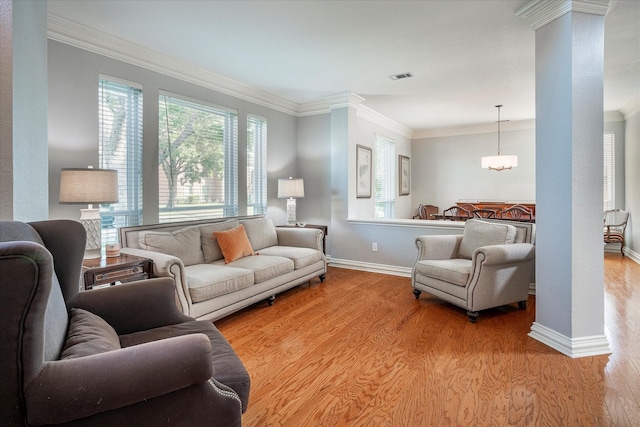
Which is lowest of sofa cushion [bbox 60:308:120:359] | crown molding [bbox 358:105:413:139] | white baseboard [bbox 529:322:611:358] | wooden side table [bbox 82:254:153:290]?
white baseboard [bbox 529:322:611:358]

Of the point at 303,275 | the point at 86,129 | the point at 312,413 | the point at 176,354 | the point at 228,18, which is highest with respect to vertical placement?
the point at 228,18

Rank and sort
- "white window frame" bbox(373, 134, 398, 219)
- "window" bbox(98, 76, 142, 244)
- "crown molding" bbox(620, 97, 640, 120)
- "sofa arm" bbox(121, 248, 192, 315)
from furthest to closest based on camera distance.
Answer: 1. "white window frame" bbox(373, 134, 398, 219)
2. "crown molding" bbox(620, 97, 640, 120)
3. "window" bbox(98, 76, 142, 244)
4. "sofa arm" bbox(121, 248, 192, 315)

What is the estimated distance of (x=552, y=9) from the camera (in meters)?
2.40

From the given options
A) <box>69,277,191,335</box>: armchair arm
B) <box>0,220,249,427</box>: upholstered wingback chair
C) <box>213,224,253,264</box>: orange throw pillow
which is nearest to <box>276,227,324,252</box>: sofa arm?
<box>213,224,253,264</box>: orange throw pillow

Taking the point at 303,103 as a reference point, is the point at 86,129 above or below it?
below

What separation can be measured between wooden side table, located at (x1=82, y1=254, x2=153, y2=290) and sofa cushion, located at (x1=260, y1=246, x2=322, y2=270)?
56.1 inches

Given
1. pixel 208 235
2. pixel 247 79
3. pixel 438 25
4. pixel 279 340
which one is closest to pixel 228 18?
pixel 247 79

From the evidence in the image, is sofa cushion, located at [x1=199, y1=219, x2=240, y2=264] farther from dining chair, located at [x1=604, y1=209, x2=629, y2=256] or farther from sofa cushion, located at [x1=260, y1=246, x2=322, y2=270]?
dining chair, located at [x1=604, y1=209, x2=629, y2=256]

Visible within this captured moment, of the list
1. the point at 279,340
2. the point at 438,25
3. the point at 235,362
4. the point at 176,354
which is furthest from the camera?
the point at 438,25

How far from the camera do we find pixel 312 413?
5.70 feet

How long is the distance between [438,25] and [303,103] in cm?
269

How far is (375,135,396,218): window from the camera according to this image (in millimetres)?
6520

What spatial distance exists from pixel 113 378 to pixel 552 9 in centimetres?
323

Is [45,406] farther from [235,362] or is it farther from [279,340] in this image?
[279,340]
